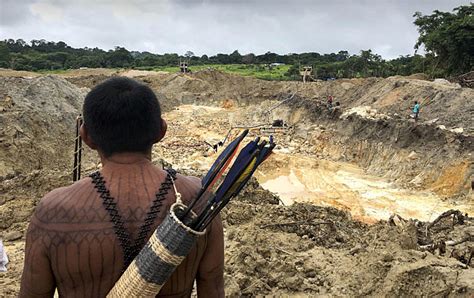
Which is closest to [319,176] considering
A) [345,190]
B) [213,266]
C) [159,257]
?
[345,190]

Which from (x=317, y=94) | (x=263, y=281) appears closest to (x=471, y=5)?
(x=317, y=94)

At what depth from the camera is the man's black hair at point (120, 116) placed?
4.97 ft

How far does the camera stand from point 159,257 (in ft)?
4.65

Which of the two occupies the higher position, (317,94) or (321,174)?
(317,94)

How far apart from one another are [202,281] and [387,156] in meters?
14.7

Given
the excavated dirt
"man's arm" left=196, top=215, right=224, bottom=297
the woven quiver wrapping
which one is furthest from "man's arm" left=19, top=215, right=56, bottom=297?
the excavated dirt

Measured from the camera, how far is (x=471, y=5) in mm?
27562

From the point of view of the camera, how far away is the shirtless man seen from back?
59.0 inches

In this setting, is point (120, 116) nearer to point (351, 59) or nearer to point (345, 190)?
point (345, 190)

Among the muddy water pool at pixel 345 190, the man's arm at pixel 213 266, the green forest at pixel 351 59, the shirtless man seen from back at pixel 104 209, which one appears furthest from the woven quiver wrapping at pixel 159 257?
the green forest at pixel 351 59

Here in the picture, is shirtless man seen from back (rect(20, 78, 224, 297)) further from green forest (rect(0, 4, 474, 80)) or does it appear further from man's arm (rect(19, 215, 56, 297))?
green forest (rect(0, 4, 474, 80))

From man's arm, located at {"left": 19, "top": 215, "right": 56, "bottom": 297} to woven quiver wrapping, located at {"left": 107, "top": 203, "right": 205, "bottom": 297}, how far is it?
23cm

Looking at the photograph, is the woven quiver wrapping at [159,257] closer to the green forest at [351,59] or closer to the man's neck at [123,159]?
the man's neck at [123,159]

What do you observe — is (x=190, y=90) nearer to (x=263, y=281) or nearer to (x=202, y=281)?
(x=263, y=281)
